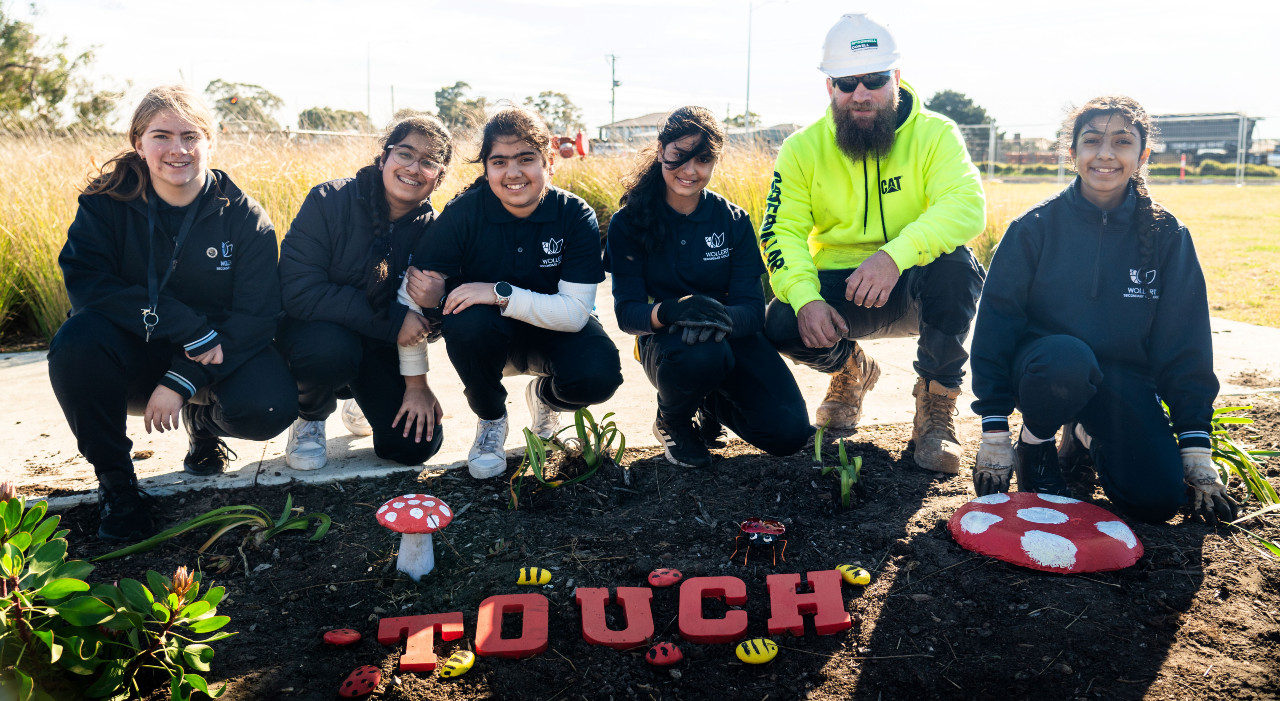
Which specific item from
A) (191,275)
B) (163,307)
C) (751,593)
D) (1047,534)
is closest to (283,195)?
(191,275)

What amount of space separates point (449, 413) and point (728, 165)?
4.53m

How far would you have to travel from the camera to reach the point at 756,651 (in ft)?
6.28

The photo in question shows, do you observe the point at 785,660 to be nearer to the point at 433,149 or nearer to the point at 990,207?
the point at 433,149

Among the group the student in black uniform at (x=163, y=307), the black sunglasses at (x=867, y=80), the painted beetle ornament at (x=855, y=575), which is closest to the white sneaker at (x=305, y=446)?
the student in black uniform at (x=163, y=307)

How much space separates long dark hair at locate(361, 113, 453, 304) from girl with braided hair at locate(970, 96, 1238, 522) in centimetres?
196

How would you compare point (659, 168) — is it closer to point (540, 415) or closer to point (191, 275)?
point (540, 415)

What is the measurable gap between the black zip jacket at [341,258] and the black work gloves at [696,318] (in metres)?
0.93

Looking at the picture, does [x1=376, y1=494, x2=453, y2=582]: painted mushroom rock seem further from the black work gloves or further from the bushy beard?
the bushy beard

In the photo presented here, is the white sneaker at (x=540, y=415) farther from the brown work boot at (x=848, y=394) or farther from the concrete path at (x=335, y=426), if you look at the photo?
the brown work boot at (x=848, y=394)

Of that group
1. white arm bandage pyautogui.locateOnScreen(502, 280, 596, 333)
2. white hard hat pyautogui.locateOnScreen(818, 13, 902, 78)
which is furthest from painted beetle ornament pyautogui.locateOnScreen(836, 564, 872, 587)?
white hard hat pyautogui.locateOnScreen(818, 13, 902, 78)

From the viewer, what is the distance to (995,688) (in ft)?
5.95

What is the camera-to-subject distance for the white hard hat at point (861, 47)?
320 centimetres

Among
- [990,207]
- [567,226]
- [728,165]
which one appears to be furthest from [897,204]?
[990,207]

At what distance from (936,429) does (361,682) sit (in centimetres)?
217
